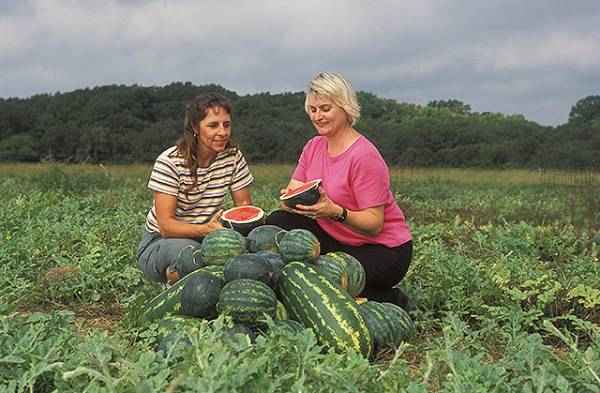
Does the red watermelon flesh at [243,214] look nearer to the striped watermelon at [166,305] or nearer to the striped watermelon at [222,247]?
the striped watermelon at [222,247]

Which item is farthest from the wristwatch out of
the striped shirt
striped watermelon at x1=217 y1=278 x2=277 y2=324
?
the striped shirt

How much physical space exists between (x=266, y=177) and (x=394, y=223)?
17635 mm

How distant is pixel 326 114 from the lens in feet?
15.5

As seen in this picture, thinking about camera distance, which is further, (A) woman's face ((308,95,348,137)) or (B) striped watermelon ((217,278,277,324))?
(A) woman's face ((308,95,348,137))

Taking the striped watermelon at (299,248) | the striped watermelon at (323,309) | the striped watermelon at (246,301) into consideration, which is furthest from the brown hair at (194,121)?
the striped watermelon at (246,301)

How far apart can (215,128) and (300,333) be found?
2284mm

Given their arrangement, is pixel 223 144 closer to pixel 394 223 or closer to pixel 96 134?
pixel 394 223

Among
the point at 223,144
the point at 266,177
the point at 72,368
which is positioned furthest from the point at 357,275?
the point at 266,177

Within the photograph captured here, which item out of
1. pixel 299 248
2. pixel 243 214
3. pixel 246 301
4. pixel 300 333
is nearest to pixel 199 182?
pixel 243 214

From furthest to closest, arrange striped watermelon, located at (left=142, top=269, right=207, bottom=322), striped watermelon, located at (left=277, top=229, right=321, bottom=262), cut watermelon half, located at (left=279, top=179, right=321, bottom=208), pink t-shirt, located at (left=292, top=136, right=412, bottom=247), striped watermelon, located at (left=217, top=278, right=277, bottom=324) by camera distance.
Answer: pink t-shirt, located at (left=292, top=136, right=412, bottom=247), cut watermelon half, located at (left=279, top=179, right=321, bottom=208), striped watermelon, located at (left=277, top=229, right=321, bottom=262), striped watermelon, located at (left=142, top=269, right=207, bottom=322), striped watermelon, located at (left=217, top=278, right=277, bottom=324)

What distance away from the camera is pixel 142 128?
37625 millimetres

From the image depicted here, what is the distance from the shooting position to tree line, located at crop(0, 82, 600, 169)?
35.5 m

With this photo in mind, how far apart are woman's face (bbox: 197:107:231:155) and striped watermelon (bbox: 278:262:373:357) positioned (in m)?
1.33

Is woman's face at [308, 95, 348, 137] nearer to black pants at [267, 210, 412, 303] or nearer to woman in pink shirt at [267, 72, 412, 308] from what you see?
woman in pink shirt at [267, 72, 412, 308]
